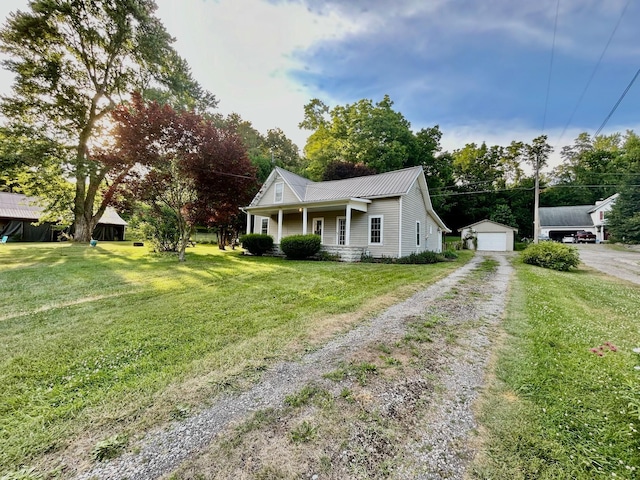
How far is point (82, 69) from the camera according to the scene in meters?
18.9

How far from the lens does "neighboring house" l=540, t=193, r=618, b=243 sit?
109 ft

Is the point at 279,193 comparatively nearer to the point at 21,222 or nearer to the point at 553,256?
the point at 553,256

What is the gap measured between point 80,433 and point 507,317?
611cm

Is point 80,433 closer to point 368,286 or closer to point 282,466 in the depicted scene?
point 282,466

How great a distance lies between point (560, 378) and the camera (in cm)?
286

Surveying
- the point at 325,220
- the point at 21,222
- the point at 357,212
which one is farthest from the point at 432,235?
the point at 21,222

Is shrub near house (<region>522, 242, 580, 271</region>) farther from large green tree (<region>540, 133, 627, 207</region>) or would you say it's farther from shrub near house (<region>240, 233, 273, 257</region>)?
large green tree (<region>540, 133, 627, 207</region>)

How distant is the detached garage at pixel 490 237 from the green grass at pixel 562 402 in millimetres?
24354

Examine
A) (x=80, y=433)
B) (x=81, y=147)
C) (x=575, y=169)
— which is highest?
(x=575, y=169)

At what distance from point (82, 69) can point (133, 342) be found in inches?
975

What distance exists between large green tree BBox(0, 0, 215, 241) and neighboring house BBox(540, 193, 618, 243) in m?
45.0

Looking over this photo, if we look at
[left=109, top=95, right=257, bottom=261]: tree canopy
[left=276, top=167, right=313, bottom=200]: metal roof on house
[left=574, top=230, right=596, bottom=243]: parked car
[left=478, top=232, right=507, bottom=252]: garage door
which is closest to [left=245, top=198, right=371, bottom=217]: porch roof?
[left=276, top=167, right=313, bottom=200]: metal roof on house

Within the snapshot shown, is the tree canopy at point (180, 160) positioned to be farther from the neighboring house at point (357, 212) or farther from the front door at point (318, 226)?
the front door at point (318, 226)

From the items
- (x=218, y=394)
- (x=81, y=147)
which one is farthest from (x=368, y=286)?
(x=81, y=147)
